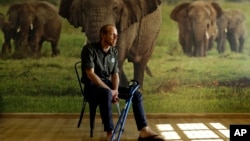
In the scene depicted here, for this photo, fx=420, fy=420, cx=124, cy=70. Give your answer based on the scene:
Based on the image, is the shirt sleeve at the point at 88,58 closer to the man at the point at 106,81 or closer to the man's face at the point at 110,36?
the man at the point at 106,81

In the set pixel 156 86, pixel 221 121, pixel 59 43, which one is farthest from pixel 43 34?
pixel 221 121

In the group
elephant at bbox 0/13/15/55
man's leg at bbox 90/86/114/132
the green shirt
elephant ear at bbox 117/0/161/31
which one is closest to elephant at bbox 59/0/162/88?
elephant ear at bbox 117/0/161/31

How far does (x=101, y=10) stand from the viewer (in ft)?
15.8

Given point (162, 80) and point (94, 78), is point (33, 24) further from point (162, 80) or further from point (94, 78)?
point (94, 78)

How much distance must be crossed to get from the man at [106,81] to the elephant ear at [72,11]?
139 centimetres

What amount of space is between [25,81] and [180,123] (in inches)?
74.2

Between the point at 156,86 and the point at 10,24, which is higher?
the point at 10,24

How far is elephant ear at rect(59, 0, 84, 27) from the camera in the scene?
490 cm

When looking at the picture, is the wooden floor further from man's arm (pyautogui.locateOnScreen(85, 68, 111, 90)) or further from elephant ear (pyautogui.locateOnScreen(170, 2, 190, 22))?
elephant ear (pyautogui.locateOnScreen(170, 2, 190, 22))

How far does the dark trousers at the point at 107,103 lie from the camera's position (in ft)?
11.0

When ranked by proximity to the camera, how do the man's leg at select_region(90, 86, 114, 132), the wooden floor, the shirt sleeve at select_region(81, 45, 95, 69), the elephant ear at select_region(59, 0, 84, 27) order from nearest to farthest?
the man's leg at select_region(90, 86, 114, 132) → the shirt sleeve at select_region(81, 45, 95, 69) → the wooden floor → the elephant ear at select_region(59, 0, 84, 27)

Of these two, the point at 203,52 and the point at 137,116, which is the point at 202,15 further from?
the point at 137,116

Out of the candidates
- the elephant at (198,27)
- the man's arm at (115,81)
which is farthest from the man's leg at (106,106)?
the elephant at (198,27)

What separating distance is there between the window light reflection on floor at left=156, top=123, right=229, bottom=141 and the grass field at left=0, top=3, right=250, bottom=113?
607 mm
